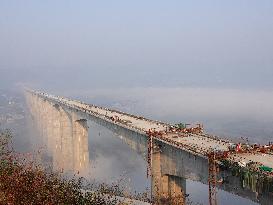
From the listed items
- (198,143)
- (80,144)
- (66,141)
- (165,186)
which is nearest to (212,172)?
(198,143)

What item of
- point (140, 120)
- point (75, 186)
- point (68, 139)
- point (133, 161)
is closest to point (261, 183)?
point (75, 186)

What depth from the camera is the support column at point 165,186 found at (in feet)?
180

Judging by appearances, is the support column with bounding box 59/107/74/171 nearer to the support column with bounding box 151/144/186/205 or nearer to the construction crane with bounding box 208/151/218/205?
the support column with bounding box 151/144/186/205

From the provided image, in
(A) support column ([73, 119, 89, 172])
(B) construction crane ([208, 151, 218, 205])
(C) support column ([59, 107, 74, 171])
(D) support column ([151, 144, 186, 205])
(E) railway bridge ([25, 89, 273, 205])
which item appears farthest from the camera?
(C) support column ([59, 107, 74, 171])

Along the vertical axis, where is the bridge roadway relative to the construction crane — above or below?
above

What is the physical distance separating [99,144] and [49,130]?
4900cm

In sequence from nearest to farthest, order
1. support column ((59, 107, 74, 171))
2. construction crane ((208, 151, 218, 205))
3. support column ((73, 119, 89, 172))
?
construction crane ((208, 151, 218, 205)) → support column ((73, 119, 89, 172)) → support column ((59, 107, 74, 171))

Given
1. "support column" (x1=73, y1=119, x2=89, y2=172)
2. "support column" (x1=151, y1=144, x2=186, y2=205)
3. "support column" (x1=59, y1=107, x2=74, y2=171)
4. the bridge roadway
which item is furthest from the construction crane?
"support column" (x1=59, y1=107, x2=74, y2=171)

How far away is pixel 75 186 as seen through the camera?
99.4 feet

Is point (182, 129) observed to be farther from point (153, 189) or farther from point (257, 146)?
point (257, 146)

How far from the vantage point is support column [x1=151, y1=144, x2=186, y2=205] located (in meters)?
54.7

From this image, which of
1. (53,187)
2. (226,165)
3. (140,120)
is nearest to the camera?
(53,187)

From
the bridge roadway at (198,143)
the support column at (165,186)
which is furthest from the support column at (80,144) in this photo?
the support column at (165,186)

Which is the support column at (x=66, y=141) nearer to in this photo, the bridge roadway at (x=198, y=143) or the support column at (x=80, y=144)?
the support column at (x=80, y=144)
